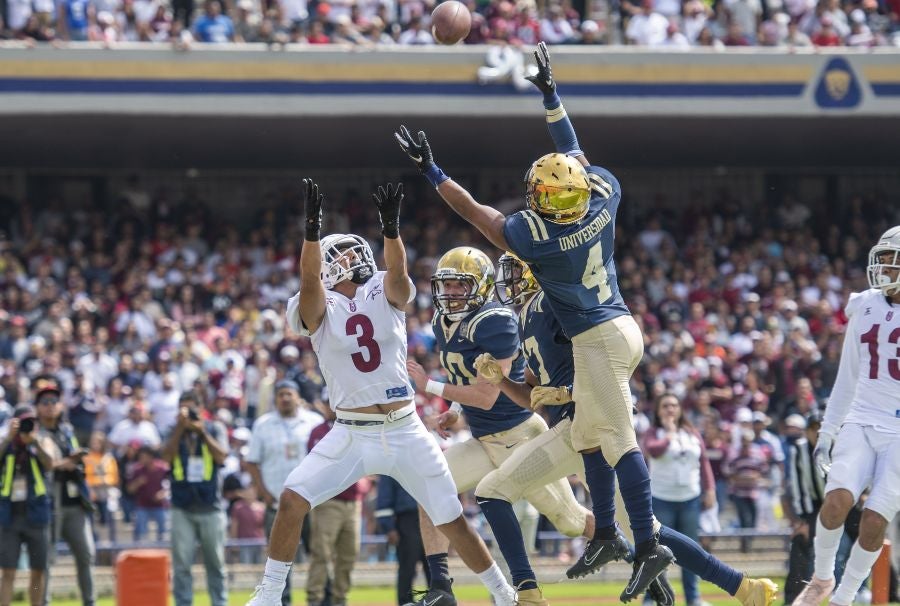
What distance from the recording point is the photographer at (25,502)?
11.0 metres

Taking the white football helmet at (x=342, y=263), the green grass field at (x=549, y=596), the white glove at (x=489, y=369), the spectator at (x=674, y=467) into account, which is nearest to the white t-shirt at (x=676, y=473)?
the spectator at (x=674, y=467)

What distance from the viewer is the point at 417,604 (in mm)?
8125

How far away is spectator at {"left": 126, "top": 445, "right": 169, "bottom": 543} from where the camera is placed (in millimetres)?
13898

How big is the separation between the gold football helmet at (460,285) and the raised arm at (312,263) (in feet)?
3.87

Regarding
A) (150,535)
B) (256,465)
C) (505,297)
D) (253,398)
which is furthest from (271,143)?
(505,297)

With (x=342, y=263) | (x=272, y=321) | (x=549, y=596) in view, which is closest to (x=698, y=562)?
(x=342, y=263)

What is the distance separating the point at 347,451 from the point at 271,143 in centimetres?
1370

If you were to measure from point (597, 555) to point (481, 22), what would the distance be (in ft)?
41.8

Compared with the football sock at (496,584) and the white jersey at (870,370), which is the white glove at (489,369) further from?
the white jersey at (870,370)

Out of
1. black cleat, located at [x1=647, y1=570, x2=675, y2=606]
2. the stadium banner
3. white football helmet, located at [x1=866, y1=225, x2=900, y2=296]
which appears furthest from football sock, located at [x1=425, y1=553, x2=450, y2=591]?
the stadium banner

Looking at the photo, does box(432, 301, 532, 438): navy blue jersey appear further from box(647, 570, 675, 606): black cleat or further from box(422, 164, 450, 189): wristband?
box(422, 164, 450, 189): wristband

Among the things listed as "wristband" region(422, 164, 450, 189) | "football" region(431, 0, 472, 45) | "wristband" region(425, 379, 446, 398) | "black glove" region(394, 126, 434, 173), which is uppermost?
"football" region(431, 0, 472, 45)

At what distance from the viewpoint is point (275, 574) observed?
7.51 metres

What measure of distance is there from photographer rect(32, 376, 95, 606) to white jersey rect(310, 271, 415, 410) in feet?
13.4
